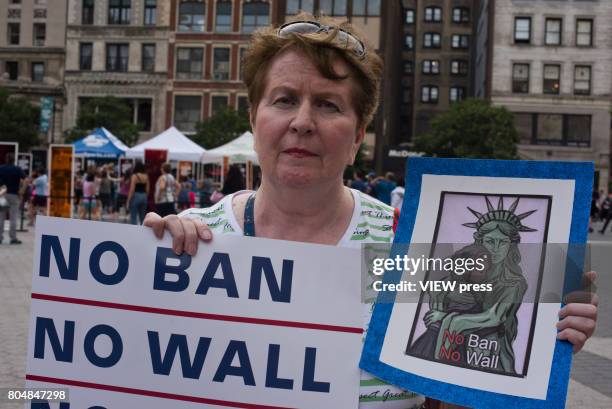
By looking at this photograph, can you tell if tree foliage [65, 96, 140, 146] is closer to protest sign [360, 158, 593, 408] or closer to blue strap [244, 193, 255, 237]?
blue strap [244, 193, 255, 237]

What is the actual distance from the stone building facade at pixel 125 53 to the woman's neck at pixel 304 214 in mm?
54794

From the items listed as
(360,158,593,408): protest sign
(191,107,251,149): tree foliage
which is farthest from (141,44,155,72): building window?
(360,158,593,408): protest sign

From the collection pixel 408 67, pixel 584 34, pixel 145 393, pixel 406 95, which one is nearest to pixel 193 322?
pixel 145 393

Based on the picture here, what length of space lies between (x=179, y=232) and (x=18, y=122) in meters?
56.0

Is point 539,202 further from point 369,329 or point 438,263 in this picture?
point 369,329

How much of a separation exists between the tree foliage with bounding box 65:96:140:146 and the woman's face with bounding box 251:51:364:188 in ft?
156

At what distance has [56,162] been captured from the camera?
19812mm

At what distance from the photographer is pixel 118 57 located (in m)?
56.4

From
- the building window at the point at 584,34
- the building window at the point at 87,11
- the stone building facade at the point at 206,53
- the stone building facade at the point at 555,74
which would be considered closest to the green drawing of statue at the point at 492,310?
the stone building facade at the point at 555,74

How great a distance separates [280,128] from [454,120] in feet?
152

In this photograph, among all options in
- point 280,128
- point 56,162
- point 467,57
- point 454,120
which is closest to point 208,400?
point 280,128

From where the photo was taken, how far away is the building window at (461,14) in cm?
8212

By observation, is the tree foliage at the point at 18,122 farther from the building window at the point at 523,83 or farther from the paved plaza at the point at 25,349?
the paved plaza at the point at 25,349

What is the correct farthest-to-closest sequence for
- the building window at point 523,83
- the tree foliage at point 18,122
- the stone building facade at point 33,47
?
the stone building facade at point 33,47 < the tree foliage at point 18,122 < the building window at point 523,83
